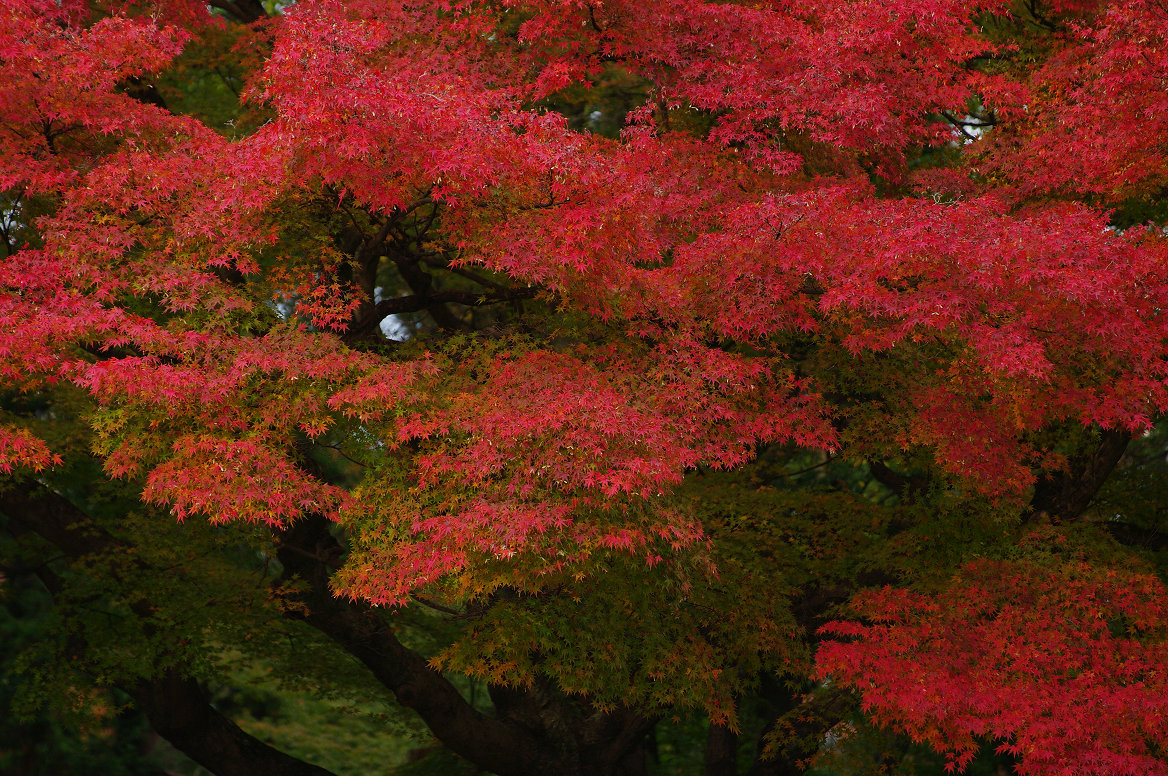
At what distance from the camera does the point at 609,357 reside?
344 inches

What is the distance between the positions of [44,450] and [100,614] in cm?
494

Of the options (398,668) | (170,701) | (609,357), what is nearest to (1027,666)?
(609,357)

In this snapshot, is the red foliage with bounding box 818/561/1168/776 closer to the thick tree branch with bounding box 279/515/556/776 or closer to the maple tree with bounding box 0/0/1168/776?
the maple tree with bounding box 0/0/1168/776

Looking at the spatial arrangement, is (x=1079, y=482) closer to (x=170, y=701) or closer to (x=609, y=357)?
(x=609, y=357)

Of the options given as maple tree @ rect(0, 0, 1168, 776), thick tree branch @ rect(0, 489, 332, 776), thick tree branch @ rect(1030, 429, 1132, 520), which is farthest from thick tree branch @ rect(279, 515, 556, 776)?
thick tree branch @ rect(1030, 429, 1132, 520)

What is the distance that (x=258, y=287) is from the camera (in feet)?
27.5

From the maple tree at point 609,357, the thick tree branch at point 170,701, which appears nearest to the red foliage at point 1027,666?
the maple tree at point 609,357

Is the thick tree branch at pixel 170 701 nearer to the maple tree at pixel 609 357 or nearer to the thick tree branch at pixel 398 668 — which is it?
the maple tree at pixel 609 357

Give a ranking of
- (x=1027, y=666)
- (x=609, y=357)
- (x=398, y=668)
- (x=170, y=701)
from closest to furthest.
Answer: (x=1027, y=666), (x=609, y=357), (x=398, y=668), (x=170, y=701)

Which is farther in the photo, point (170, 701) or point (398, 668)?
point (170, 701)

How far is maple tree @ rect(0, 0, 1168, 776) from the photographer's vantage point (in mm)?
7223

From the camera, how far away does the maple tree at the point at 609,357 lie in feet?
23.7

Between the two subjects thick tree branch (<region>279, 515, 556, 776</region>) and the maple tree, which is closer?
the maple tree

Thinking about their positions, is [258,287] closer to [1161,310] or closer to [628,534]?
[628,534]
